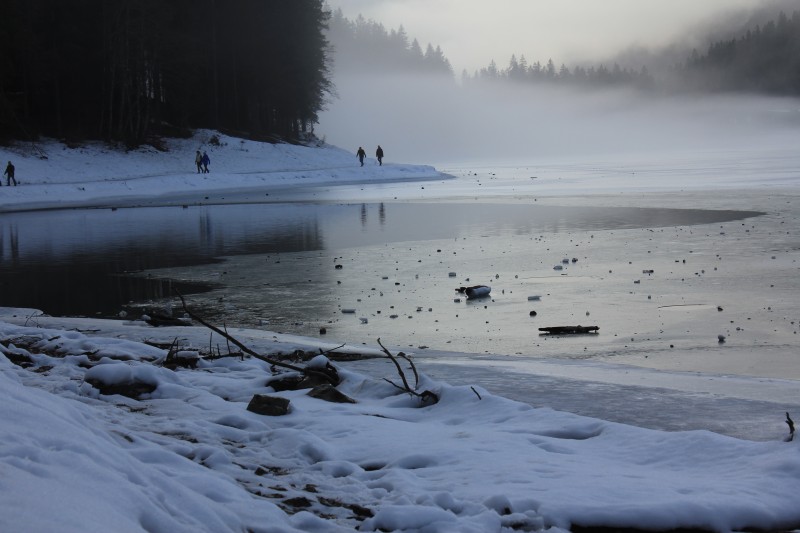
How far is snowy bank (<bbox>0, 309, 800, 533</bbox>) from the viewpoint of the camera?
156 inches

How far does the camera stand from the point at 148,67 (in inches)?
→ 2267

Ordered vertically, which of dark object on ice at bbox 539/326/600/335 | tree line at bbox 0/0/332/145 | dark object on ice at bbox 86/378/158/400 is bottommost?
dark object on ice at bbox 539/326/600/335

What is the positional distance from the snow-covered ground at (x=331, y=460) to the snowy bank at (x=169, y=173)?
3039cm

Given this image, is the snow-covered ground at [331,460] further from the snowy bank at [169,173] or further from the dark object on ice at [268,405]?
the snowy bank at [169,173]

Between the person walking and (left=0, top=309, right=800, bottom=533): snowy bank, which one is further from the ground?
the person walking

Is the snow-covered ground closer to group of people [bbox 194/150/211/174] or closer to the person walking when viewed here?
the person walking

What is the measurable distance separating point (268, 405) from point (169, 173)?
4965cm

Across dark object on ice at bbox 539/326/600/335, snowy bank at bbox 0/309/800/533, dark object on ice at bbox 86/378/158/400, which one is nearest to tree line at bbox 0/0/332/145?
dark object on ice at bbox 539/326/600/335

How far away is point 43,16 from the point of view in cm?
5644

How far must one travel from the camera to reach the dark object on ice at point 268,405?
21.0 feet

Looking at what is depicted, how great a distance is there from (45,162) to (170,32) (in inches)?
594

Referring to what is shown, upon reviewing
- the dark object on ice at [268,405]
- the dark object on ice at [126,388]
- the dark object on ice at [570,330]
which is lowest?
the dark object on ice at [570,330]

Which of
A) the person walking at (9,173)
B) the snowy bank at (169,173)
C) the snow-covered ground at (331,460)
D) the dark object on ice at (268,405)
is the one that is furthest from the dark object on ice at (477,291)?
the person walking at (9,173)

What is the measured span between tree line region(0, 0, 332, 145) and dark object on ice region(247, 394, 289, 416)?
Answer: 4572 cm
